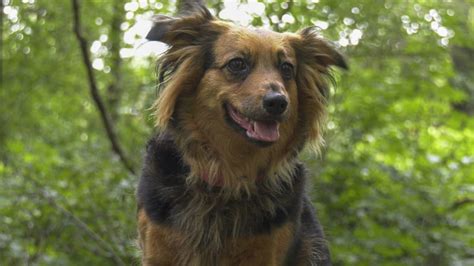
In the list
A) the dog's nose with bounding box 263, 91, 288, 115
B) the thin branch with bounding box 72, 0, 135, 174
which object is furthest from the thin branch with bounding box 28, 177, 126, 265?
the dog's nose with bounding box 263, 91, 288, 115

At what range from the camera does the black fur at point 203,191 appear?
4.65 metres

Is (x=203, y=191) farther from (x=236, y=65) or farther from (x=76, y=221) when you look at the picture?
(x=76, y=221)

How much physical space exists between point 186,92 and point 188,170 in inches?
18.3

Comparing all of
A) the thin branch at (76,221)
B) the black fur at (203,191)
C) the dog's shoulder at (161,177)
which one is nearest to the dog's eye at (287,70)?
the black fur at (203,191)

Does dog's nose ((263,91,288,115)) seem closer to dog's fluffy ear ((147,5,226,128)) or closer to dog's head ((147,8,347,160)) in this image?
dog's head ((147,8,347,160))

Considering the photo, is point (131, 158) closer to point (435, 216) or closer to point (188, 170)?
point (435, 216)

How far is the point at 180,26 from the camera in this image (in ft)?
16.0

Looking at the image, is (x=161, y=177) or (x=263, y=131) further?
(x=161, y=177)

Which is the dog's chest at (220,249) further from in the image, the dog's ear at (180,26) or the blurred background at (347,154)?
the blurred background at (347,154)

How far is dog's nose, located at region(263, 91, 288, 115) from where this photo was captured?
4449 millimetres

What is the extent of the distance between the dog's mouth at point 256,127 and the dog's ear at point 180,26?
0.55m

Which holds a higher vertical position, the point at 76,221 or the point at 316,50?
the point at 316,50

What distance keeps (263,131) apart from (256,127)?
5cm

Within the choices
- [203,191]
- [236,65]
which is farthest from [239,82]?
[203,191]
